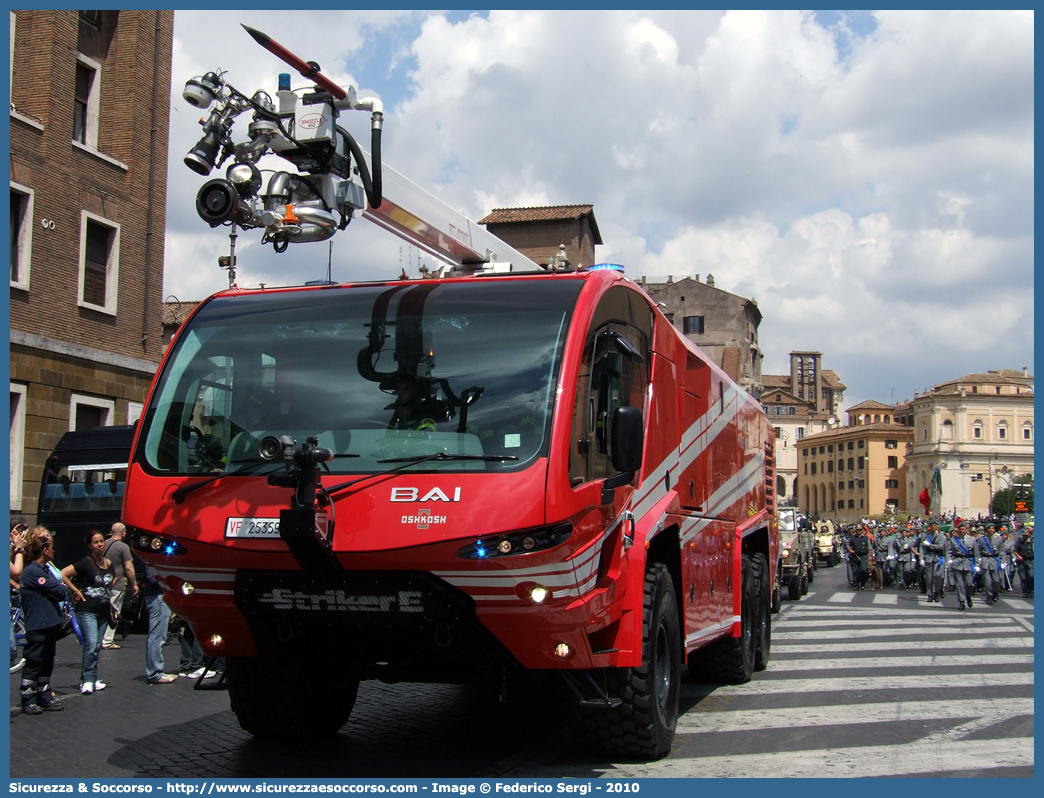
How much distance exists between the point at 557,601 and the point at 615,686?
102 cm

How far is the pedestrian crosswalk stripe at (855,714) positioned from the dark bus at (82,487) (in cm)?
1186

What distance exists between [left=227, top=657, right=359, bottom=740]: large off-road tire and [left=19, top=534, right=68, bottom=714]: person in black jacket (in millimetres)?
2847

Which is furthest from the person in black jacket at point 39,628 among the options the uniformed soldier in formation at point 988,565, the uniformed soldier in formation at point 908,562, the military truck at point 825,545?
the military truck at point 825,545

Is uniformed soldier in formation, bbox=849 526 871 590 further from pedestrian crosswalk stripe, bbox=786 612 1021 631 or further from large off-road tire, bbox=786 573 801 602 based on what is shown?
pedestrian crosswalk stripe, bbox=786 612 1021 631

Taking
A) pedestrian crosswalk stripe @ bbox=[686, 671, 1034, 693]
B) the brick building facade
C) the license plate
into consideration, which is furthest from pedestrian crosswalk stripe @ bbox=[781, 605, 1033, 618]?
the brick building facade

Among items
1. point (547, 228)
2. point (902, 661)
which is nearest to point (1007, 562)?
point (902, 661)

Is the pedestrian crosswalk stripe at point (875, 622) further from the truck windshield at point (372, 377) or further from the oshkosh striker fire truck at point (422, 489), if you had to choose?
the truck windshield at point (372, 377)

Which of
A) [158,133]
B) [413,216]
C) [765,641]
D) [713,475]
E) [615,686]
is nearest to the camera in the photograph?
[615,686]

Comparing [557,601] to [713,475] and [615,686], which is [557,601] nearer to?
[615,686]

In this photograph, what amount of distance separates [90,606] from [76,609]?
128mm

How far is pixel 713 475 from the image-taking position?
9.26 meters

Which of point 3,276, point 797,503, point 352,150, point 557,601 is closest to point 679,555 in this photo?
point 557,601

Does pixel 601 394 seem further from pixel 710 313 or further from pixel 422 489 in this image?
pixel 710 313

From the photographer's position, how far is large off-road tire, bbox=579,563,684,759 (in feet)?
21.2
